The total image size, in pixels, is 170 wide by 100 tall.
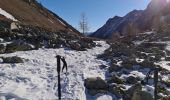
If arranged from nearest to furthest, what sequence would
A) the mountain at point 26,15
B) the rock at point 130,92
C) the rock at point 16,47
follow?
the rock at point 130,92
the rock at point 16,47
the mountain at point 26,15

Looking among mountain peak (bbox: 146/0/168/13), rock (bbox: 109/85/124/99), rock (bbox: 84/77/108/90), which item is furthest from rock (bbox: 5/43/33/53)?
mountain peak (bbox: 146/0/168/13)

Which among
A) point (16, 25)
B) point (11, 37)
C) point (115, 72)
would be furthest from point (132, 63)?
point (16, 25)

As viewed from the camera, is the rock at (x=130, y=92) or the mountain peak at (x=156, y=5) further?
the mountain peak at (x=156, y=5)

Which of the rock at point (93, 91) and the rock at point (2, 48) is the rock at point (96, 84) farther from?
the rock at point (2, 48)

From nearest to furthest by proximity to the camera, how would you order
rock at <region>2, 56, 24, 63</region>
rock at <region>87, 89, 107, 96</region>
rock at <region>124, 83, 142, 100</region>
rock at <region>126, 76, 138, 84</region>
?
rock at <region>124, 83, 142, 100</region>
rock at <region>87, 89, 107, 96</region>
rock at <region>126, 76, 138, 84</region>
rock at <region>2, 56, 24, 63</region>

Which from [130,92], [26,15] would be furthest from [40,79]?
[26,15]

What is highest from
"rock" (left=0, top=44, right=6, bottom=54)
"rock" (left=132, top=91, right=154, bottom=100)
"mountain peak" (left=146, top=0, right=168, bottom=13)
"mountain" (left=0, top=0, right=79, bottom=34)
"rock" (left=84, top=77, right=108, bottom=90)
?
"mountain peak" (left=146, top=0, right=168, bottom=13)

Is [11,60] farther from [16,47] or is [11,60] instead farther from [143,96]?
[143,96]

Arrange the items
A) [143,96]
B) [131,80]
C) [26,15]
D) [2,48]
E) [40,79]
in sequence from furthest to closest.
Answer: [26,15]
[2,48]
[131,80]
[40,79]
[143,96]

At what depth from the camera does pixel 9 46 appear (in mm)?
25359

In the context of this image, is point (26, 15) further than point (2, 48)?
Yes

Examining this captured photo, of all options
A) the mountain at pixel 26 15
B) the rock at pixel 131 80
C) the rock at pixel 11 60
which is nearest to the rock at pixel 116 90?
the rock at pixel 131 80

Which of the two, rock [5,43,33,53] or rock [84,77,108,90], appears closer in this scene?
rock [84,77,108,90]

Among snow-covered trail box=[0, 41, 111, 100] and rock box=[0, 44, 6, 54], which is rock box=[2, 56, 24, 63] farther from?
rock box=[0, 44, 6, 54]
